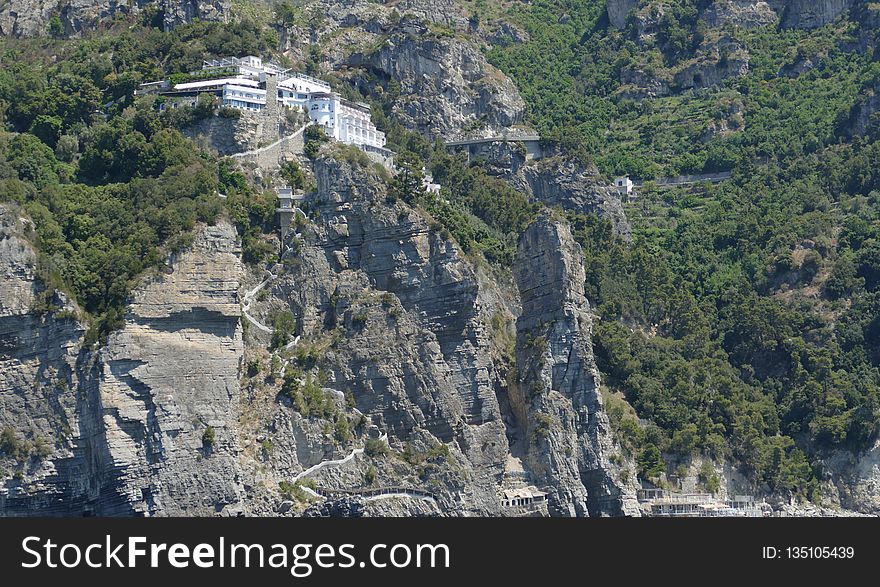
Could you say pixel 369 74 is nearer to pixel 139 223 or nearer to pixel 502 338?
pixel 502 338

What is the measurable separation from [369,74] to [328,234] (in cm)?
2916

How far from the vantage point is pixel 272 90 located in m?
111

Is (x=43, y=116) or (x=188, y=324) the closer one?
(x=188, y=324)

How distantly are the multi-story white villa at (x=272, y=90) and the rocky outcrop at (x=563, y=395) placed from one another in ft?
40.3

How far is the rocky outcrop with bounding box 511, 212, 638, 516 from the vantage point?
339 ft

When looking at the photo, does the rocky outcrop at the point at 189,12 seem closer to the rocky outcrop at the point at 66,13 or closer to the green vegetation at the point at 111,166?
the rocky outcrop at the point at 66,13

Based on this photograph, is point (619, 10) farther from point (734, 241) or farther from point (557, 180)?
point (734, 241)

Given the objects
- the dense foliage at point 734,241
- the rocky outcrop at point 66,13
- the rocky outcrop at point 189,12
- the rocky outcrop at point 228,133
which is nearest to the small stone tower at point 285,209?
the rocky outcrop at point 228,133

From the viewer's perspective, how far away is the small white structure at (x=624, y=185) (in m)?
135

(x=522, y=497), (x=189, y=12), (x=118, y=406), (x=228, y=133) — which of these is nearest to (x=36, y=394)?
(x=118, y=406)

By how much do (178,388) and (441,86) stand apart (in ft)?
143

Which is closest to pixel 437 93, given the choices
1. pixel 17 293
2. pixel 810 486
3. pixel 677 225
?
pixel 677 225

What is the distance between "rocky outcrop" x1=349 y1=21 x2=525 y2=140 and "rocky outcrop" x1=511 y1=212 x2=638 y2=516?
78.7 feet

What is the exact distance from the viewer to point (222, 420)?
9494 cm
